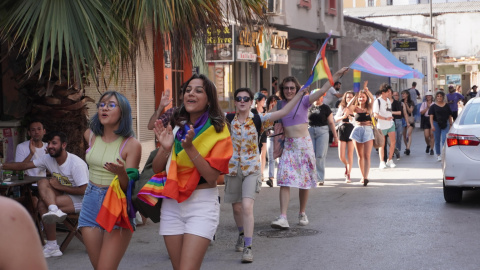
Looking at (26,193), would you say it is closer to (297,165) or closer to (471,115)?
(297,165)

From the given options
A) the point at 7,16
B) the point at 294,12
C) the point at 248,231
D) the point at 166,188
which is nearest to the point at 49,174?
the point at 7,16

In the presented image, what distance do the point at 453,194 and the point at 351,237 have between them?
9.67 ft

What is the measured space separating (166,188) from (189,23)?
13.7 feet

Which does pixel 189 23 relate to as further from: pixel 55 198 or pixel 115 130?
pixel 115 130

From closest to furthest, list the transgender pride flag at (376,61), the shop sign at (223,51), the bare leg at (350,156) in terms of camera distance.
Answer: the transgender pride flag at (376,61) → the bare leg at (350,156) → the shop sign at (223,51)

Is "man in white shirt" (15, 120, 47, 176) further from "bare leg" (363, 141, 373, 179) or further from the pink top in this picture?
Answer: "bare leg" (363, 141, 373, 179)

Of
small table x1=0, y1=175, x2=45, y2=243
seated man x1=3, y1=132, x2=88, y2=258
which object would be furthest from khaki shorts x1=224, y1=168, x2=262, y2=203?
small table x1=0, y1=175, x2=45, y2=243

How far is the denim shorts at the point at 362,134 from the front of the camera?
13852 millimetres

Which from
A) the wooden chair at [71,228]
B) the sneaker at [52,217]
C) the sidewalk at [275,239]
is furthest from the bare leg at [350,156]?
the sneaker at [52,217]

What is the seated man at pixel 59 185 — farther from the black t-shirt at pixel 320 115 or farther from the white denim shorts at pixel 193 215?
the black t-shirt at pixel 320 115

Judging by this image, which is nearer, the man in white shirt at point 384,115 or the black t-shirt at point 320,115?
the black t-shirt at point 320,115

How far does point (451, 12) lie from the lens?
61375 millimetres

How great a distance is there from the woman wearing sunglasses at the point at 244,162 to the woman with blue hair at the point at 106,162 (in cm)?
245

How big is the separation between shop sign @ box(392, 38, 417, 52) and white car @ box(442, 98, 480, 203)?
2961cm
